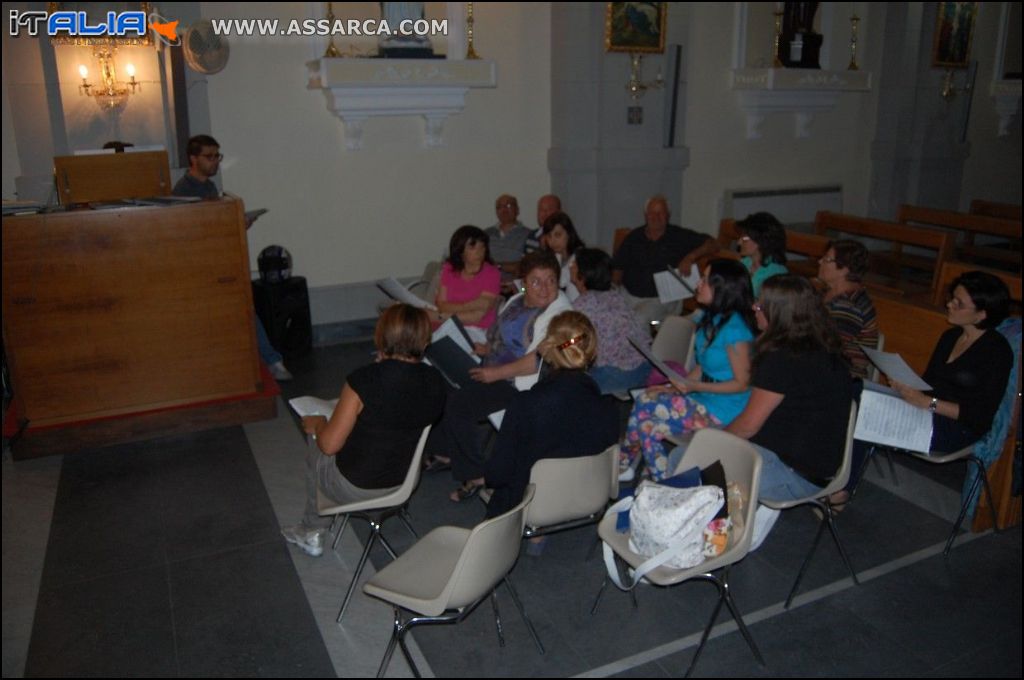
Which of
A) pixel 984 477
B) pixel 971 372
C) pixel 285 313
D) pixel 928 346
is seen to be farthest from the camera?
pixel 285 313

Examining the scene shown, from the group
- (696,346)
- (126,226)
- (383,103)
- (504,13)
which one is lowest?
(696,346)

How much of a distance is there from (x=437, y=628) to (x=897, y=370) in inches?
84.8

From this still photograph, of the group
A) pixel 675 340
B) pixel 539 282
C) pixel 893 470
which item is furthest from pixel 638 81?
pixel 893 470

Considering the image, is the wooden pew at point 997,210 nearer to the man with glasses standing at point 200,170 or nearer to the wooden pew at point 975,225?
the wooden pew at point 975,225

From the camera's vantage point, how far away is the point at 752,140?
8.23 m

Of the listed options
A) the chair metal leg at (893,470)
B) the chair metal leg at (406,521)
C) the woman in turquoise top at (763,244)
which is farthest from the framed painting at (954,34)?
the chair metal leg at (406,521)

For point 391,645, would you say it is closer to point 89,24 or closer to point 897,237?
point 897,237

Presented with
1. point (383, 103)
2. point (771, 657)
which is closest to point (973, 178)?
point (383, 103)

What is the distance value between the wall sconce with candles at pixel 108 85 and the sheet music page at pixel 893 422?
5927 millimetres

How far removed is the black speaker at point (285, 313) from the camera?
20.5 ft

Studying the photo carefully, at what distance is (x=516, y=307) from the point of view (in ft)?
13.5

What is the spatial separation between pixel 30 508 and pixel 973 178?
10023 millimetres

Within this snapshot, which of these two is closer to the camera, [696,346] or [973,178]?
[696,346]

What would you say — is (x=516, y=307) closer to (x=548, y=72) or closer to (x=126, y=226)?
(x=126, y=226)
